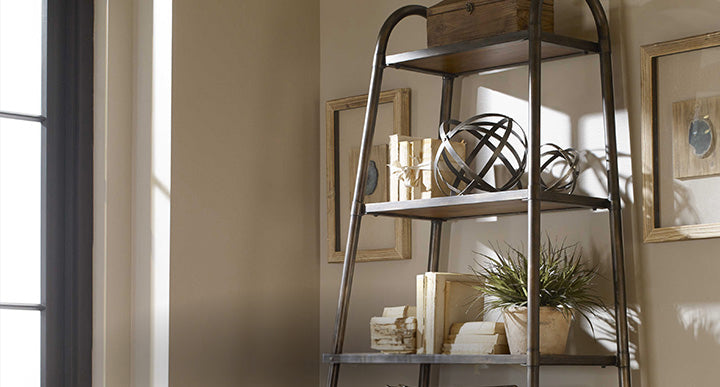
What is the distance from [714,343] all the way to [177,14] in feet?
5.10

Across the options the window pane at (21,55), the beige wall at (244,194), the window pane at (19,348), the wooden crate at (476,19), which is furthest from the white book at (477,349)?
the window pane at (21,55)

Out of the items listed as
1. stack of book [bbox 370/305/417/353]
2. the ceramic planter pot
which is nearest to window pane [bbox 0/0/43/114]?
stack of book [bbox 370/305/417/353]

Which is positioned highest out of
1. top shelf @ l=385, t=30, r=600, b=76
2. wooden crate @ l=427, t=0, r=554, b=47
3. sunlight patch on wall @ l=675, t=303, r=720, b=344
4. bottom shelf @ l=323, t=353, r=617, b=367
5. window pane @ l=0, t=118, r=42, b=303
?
wooden crate @ l=427, t=0, r=554, b=47

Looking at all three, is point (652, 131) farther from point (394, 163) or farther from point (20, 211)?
point (20, 211)

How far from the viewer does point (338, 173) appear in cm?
285

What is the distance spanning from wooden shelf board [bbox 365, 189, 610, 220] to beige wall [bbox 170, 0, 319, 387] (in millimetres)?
428

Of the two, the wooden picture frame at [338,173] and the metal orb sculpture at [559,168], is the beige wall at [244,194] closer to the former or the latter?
the wooden picture frame at [338,173]

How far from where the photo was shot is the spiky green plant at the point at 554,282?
2.21m

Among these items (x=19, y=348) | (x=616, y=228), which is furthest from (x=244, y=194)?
(x=616, y=228)

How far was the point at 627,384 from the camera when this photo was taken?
218 cm

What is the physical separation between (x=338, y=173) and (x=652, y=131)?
0.96 meters

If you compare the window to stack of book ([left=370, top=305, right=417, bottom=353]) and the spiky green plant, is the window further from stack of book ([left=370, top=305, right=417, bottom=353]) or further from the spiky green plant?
the spiky green plant

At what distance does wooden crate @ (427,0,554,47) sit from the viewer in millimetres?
2270

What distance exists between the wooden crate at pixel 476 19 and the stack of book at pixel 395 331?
27.0 inches
